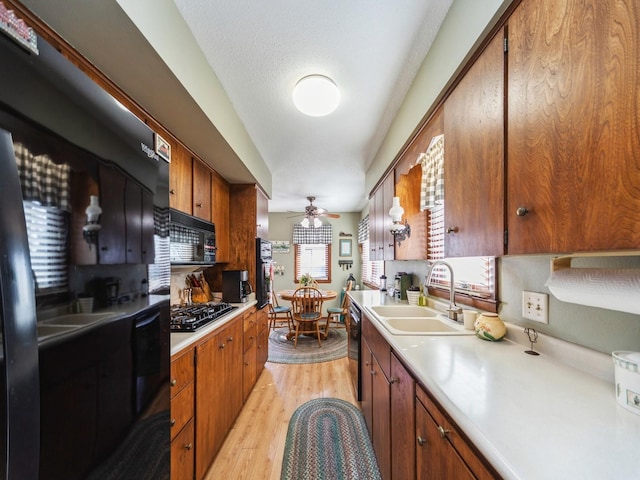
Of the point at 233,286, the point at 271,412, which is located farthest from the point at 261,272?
the point at 271,412

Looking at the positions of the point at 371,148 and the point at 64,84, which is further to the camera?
the point at 371,148

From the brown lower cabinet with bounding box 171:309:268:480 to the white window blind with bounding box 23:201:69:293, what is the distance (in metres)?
0.93

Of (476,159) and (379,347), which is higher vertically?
(476,159)

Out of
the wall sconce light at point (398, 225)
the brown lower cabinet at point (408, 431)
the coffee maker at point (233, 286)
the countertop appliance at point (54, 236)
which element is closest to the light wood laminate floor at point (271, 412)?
the brown lower cabinet at point (408, 431)

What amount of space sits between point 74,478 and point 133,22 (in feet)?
4.27

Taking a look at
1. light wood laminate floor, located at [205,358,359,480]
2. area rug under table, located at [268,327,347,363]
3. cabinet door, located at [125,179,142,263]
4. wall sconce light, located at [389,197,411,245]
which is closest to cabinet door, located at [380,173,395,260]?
wall sconce light, located at [389,197,411,245]

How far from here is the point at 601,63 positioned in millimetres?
562

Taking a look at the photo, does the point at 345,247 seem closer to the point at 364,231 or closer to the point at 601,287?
the point at 364,231

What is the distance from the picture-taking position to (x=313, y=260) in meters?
5.81

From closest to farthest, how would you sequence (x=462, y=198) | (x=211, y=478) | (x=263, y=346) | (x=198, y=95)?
(x=462, y=198)
(x=198, y=95)
(x=211, y=478)
(x=263, y=346)

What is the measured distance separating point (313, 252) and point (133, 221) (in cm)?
518

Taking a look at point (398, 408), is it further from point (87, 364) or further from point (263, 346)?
point (263, 346)

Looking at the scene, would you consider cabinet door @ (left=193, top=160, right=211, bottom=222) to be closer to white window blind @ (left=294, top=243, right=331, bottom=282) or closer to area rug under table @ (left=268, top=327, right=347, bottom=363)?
area rug under table @ (left=268, top=327, right=347, bottom=363)

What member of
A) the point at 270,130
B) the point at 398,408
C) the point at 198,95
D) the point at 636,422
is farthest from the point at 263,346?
the point at 636,422
